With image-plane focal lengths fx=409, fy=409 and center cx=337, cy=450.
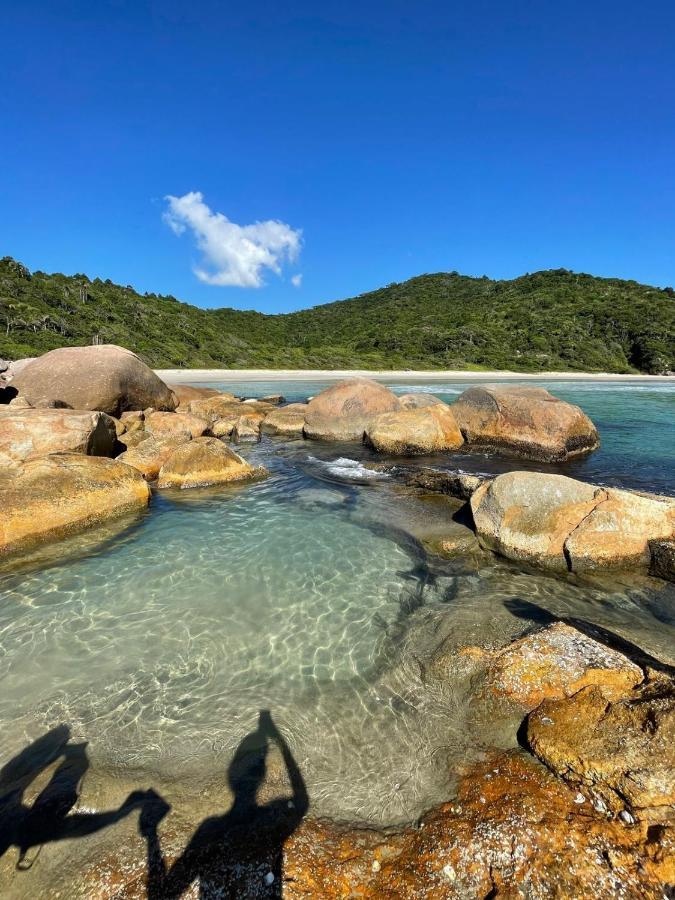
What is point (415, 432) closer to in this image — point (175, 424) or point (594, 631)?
point (175, 424)

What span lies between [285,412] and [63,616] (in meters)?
11.2

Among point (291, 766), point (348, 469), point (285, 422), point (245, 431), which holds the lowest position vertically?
point (291, 766)

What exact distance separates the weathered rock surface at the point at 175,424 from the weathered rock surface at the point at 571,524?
8136 millimetres

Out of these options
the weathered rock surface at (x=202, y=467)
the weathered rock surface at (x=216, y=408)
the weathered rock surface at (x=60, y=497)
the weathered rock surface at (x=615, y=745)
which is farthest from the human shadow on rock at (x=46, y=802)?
the weathered rock surface at (x=216, y=408)

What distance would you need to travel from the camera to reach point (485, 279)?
112250 mm

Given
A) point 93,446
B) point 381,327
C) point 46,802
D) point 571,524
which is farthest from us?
point 381,327

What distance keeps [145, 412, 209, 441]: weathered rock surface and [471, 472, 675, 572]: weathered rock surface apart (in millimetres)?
Answer: 8136

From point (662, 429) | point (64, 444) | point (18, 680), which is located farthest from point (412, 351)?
point (18, 680)

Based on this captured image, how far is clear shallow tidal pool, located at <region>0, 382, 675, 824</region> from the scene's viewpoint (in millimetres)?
3002

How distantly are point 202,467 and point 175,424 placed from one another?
339cm

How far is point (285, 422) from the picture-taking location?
588 inches

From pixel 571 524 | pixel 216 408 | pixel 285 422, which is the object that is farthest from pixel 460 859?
pixel 216 408

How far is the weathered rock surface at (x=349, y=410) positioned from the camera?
43.4 ft

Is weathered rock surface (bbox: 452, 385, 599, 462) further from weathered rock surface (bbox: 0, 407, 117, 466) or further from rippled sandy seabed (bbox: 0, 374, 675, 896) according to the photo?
weathered rock surface (bbox: 0, 407, 117, 466)
